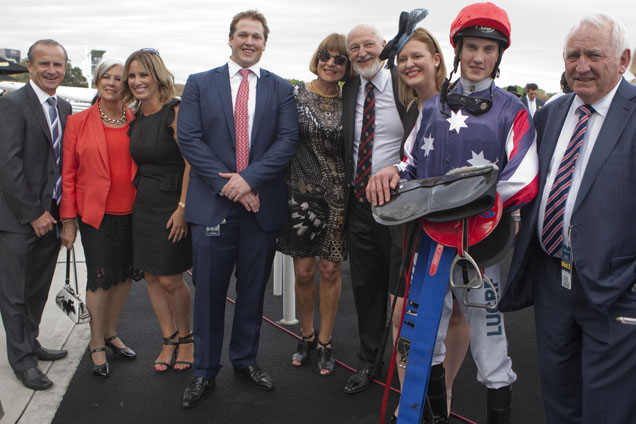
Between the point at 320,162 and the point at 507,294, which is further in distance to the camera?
the point at 320,162

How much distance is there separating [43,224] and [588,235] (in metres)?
2.76

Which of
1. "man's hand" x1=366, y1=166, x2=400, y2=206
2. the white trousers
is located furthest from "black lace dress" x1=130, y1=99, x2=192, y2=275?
the white trousers

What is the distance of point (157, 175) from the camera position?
3.19 m

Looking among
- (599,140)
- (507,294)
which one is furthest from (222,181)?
(599,140)

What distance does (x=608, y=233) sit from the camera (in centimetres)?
179

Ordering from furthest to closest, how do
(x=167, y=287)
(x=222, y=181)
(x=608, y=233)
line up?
(x=167, y=287) < (x=222, y=181) < (x=608, y=233)

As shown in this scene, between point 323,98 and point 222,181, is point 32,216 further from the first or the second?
point 323,98

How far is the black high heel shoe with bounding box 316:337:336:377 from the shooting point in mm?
3408

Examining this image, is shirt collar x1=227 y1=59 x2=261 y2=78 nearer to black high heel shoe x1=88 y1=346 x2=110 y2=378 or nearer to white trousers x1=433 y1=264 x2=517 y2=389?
white trousers x1=433 y1=264 x2=517 y2=389

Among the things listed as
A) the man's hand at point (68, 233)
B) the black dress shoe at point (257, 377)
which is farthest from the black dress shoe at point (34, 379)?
the black dress shoe at point (257, 377)

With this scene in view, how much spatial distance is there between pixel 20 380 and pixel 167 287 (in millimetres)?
997

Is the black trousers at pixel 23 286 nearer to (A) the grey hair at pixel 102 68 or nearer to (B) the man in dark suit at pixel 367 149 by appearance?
(A) the grey hair at pixel 102 68

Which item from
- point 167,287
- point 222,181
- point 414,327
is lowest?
point 167,287

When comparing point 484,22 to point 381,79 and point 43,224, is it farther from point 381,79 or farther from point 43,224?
point 43,224
